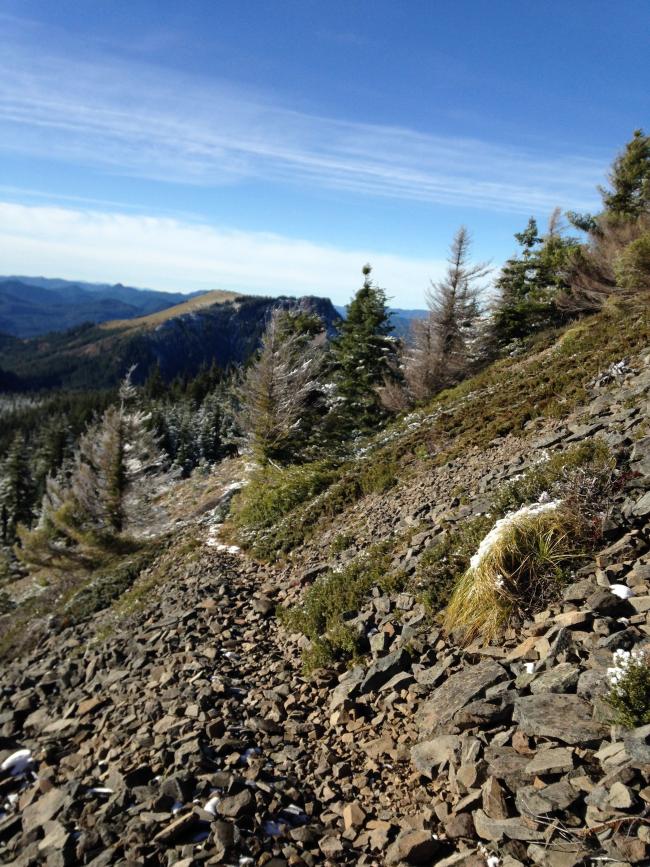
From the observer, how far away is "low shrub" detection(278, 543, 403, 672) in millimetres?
7707

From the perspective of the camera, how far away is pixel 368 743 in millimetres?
5684

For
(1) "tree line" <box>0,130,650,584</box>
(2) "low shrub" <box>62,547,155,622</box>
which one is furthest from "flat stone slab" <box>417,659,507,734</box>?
(1) "tree line" <box>0,130,650,584</box>

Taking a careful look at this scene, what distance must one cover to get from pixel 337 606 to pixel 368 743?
10.6 feet

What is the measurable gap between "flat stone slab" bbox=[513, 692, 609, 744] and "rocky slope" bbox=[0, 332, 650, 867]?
0.05 feet

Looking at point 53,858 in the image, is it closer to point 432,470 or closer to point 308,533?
point 308,533

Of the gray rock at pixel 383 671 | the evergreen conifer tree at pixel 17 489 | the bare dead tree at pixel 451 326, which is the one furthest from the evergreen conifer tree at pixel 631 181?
the evergreen conifer tree at pixel 17 489

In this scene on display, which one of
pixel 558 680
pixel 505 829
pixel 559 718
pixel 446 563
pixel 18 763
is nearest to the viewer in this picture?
pixel 505 829

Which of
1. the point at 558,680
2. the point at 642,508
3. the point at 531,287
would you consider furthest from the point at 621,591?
the point at 531,287

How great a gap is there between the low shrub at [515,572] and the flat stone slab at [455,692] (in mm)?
696

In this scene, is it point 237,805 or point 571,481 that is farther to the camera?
point 571,481

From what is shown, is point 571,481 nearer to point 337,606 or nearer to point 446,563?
point 446,563

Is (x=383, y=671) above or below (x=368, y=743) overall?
above

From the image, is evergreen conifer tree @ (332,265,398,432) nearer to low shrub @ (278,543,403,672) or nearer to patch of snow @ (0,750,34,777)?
low shrub @ (278,543,403,672)

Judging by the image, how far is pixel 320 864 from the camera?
4242 mm
